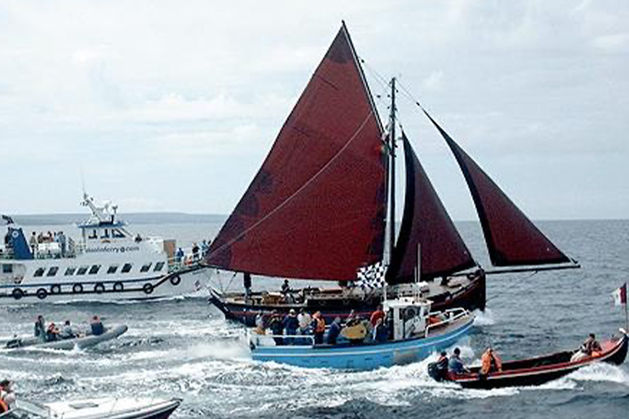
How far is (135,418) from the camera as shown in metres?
30.7

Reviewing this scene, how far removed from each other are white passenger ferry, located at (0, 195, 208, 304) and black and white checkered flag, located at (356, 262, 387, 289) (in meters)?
27.8

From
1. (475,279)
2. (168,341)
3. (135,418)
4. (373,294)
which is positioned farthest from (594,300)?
(135,418)

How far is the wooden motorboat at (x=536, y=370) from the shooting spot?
40.3 meters

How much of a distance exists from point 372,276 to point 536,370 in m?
14.9

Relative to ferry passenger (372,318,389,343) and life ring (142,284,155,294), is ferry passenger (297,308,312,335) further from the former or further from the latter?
life ring (142,284,155,294)

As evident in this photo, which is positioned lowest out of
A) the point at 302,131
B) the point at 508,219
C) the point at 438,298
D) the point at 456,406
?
the point at 456,406

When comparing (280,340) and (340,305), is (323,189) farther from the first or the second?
(280,340)

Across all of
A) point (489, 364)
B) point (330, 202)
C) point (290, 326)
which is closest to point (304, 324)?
point (290, 326)

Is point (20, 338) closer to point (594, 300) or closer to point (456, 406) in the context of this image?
point (456, 406)

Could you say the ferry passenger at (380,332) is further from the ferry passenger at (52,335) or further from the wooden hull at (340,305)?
the ferry passenger at (52,335)

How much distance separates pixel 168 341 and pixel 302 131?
14.5 m

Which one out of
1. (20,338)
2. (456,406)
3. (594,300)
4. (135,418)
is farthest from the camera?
(594,300)

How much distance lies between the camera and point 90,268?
254 feet

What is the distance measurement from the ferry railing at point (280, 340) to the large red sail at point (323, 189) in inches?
363
